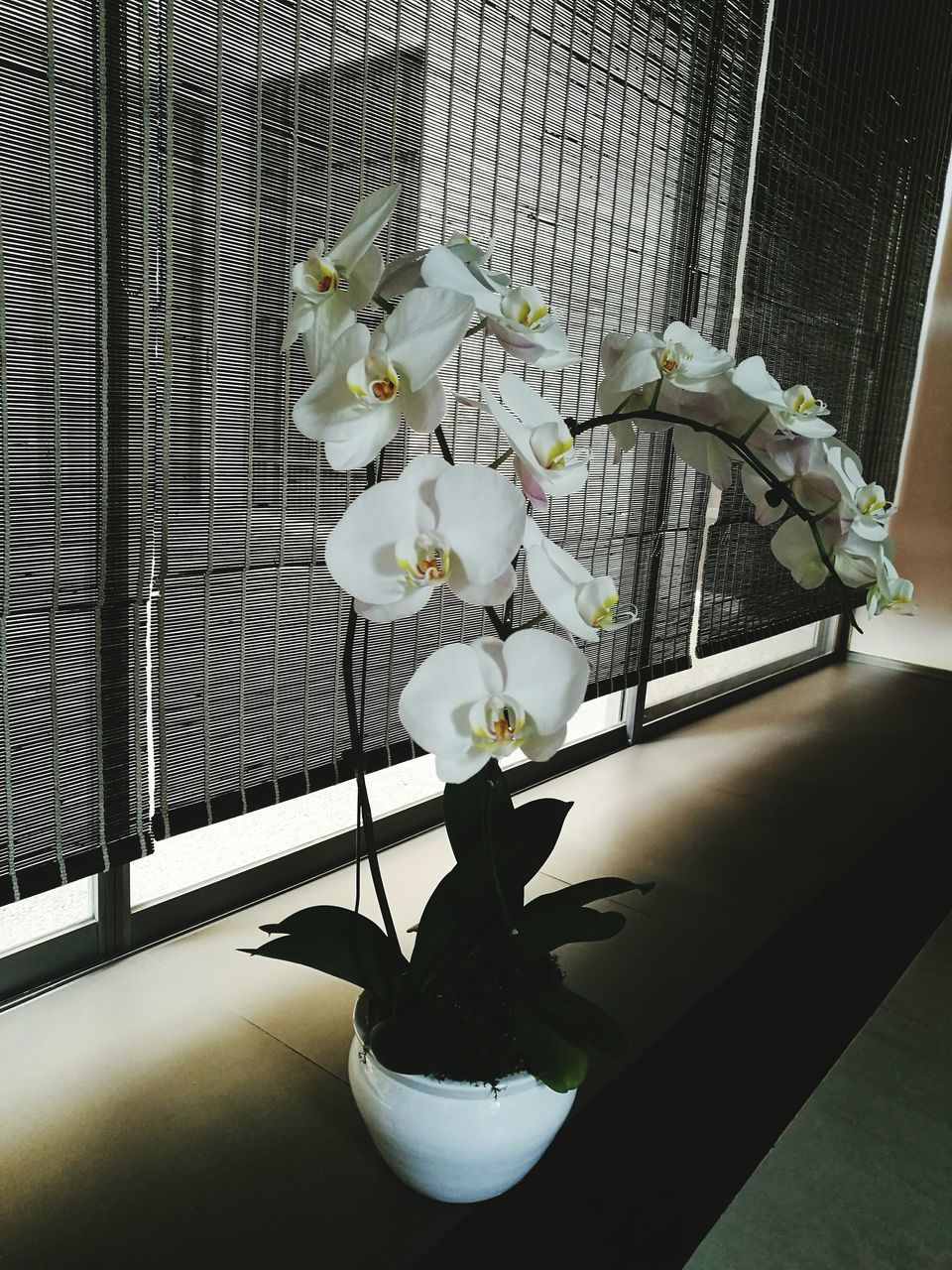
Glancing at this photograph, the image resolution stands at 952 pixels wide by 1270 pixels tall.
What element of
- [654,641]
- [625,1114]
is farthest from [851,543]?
[654,641]

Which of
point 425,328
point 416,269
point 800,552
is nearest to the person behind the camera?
point 425,328

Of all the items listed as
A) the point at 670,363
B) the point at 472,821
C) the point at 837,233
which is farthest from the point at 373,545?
the point at 837,233

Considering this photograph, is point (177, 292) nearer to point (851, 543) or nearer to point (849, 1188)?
point (851, 543)

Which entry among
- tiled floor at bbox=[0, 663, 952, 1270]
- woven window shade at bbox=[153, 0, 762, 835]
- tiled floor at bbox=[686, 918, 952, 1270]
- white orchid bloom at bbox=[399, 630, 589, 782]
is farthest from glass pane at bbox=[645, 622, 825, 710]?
white orchid bloom at bbox=[399, 630, 589, 782]

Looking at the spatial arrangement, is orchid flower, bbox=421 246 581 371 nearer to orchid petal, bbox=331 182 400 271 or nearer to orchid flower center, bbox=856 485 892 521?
orchid petal, bbox=331 182 400 271

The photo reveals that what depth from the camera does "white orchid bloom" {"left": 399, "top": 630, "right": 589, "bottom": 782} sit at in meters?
0.66

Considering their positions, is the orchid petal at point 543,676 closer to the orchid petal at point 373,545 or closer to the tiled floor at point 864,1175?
the orchid petal at point 373,545

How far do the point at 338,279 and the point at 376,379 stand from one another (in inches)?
3.3

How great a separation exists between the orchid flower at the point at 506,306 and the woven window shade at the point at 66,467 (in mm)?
660

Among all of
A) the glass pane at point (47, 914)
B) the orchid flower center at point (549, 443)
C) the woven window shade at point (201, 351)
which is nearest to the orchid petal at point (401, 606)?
the orchid flower center at point (549, 443)

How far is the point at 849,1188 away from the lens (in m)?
1.57

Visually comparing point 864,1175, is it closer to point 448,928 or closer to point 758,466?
point 448,928

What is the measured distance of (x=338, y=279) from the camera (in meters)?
0.64

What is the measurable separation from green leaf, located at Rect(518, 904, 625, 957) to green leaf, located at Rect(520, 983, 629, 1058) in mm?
41
